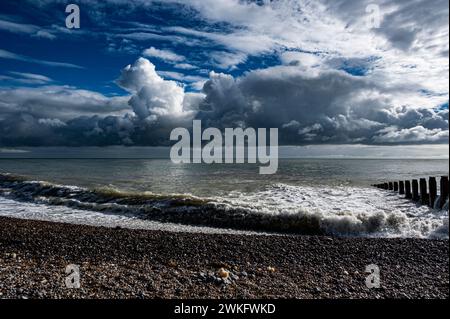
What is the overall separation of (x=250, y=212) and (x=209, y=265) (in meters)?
8.06

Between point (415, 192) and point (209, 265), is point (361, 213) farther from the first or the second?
point (415, 192)

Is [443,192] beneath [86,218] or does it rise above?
above

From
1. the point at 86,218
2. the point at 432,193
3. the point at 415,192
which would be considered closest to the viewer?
the point at 86,218

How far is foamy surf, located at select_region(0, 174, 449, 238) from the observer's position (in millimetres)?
15727

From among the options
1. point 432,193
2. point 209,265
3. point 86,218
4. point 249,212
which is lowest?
point 86,218

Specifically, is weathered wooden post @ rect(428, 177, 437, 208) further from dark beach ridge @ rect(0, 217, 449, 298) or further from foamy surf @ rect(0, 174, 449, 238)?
dark beach ridge @ rect(0, 217, 449, 298)

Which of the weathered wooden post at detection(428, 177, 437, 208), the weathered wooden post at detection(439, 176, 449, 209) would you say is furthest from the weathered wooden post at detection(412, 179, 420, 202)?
the weathered wooden post at detection(439, 176, 449, 209)

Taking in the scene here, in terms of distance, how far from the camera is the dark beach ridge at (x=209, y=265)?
784 cm

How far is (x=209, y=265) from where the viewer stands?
10023mm

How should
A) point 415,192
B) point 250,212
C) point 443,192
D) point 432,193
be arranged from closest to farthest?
point 250,212, point 443,192, point 432,193, point 415,192

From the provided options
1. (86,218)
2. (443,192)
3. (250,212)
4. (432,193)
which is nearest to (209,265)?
(250,212)

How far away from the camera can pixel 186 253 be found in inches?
436
